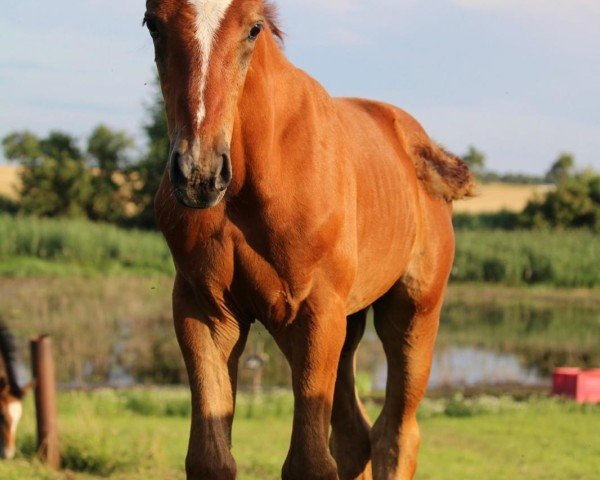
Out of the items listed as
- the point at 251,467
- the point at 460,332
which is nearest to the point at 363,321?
the point at 251,467

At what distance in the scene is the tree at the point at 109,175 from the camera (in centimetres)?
4606

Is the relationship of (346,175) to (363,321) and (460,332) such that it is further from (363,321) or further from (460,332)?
(460,332)

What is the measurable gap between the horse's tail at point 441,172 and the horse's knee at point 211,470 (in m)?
2.05

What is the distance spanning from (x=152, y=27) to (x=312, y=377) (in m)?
1.47

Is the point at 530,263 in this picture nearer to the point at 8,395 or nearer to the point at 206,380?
the point at 8,395

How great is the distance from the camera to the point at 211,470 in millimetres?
3752

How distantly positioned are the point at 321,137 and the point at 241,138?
40 cm

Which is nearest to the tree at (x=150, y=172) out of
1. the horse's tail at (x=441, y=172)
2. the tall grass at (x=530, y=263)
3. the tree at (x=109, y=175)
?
the tree at (x=109, y=175)

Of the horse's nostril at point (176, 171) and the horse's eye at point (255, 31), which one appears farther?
the horse's eye at point (255, 31)

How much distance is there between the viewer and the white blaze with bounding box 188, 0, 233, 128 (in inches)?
127

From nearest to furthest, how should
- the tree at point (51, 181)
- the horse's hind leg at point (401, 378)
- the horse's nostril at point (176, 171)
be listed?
the horse's nostril at point (176, 171), the horse's hind leg at point (401, 378), the tree at point (51, 181)

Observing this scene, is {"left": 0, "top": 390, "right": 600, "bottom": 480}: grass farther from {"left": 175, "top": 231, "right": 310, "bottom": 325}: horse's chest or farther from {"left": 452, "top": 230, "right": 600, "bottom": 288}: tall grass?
{"left": 452, "top": 230, "right": 600, "bottom": 288}: tall grass

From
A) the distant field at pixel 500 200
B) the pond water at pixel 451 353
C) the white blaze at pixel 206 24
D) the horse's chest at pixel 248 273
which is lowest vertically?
the pond water at pixel 451 353

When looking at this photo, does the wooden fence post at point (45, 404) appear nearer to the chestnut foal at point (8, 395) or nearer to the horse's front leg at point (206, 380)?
the chestnut foal at point (8, 395)
